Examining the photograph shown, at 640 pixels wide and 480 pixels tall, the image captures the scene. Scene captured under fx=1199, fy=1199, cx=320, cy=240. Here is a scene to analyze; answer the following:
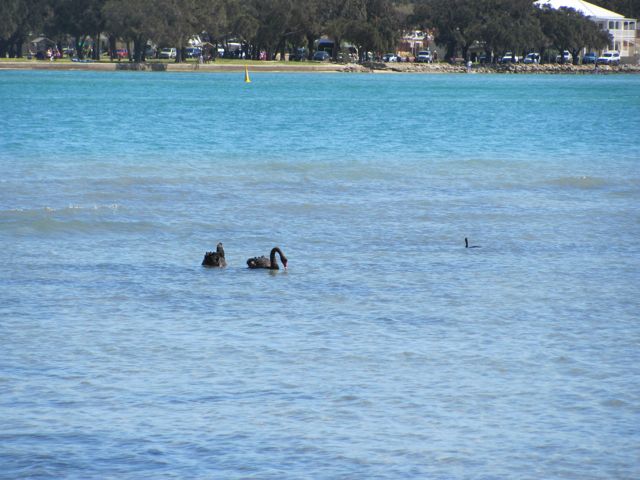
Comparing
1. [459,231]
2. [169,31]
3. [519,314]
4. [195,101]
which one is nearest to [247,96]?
[195,101]

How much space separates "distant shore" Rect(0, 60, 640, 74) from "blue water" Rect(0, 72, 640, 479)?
4668 inches

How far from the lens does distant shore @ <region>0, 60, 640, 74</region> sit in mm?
148000

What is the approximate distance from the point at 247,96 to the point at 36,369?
8172 cm

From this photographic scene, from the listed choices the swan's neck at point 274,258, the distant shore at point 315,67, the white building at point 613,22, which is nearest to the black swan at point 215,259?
the swan's neck at point 274,258

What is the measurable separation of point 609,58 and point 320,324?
185570 millimetres

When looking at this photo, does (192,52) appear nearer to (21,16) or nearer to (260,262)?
(21,16)

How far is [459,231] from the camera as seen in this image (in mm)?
20859

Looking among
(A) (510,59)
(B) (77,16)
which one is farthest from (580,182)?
(A) (510,59)

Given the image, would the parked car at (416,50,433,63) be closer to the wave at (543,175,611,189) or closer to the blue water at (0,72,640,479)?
the blue water at (0,72,640,479)

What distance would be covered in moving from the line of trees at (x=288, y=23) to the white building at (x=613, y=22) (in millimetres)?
3125

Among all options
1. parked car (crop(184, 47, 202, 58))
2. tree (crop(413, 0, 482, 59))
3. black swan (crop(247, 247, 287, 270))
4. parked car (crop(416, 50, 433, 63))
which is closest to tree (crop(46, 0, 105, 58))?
parked car (crop(184, 47, 202, 58))

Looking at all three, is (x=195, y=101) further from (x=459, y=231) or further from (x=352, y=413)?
(x=352, y=413)

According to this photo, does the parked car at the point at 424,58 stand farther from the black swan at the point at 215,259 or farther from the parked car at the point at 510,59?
the black swan at the point at 215,259

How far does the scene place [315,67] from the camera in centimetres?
15625
